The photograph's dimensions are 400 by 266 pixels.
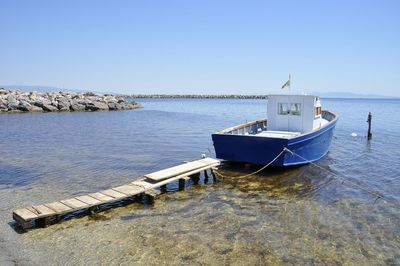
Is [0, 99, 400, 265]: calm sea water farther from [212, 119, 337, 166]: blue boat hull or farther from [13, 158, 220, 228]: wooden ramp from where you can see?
[212, 119, 337, 166]: blue boat hull

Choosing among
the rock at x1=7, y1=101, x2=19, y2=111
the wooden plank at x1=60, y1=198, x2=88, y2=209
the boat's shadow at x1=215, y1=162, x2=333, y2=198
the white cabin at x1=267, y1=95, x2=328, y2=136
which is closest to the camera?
the wooden plank at x1=60, y1=198, x2=88, y2=209

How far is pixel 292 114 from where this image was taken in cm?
1883

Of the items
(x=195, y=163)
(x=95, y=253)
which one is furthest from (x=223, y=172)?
(x=95, y=253)

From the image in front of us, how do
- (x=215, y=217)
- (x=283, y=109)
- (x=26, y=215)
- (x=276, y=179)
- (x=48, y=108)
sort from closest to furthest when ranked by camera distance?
1. (x=26, y=215)
2. (x=215, y=217)
3. (x=276, y=179)
4. (x=283, y=109)
5. (x=48, y=108)

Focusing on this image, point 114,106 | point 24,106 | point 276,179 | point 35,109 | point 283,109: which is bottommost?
point 276,179

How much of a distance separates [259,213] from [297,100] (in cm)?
919

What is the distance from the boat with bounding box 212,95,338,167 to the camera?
1551cm

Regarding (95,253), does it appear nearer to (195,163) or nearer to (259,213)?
(259,213)

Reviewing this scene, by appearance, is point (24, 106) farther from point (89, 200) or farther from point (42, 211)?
point (42, 211)

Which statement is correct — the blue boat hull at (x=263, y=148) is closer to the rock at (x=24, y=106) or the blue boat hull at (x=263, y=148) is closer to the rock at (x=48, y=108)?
the rock at (x=48, y=108)

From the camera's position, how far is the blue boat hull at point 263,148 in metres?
15.4

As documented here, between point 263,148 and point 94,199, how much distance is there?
315 inches

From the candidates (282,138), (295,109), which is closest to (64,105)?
(295,109)

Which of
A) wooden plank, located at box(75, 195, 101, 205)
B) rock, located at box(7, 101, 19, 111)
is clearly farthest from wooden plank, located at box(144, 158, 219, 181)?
rock, located at box(7, 101, 19, 111)
